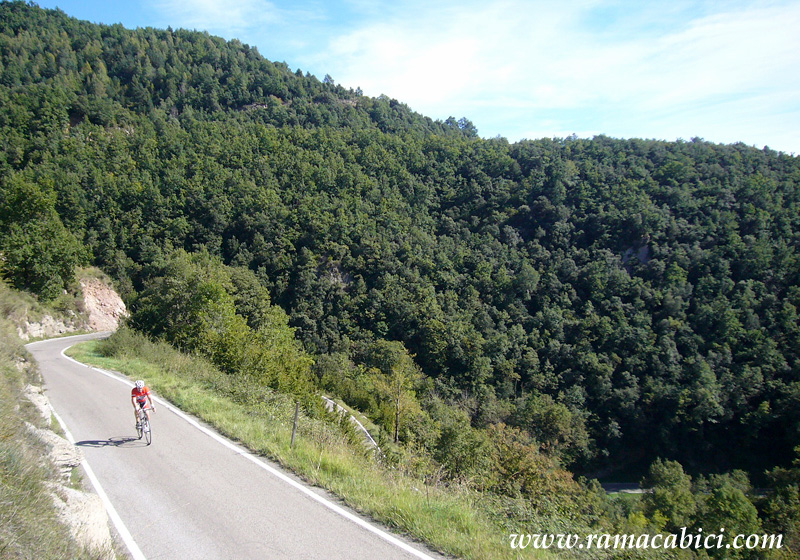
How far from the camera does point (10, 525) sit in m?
3.25

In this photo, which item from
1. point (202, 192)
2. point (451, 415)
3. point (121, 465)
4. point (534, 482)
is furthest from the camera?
point (202, 192)

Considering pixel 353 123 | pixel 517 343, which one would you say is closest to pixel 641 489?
pixel 517 343

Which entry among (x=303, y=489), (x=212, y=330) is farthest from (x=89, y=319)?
(x=303, y=489)

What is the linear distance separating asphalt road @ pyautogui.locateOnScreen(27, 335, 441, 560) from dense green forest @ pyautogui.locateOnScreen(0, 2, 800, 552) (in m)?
14.2

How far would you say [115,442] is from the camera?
26.9 feet

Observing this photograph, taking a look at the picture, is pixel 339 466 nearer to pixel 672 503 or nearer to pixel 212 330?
pixel 212 330

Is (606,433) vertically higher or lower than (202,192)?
lower

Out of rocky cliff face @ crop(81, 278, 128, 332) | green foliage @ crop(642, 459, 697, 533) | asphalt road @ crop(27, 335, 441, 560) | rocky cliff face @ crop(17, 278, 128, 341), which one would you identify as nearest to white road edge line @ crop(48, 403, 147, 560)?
asphalt road @ crop(27, 335, 441, 560)

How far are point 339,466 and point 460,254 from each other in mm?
63905

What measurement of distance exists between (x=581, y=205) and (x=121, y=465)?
77.0m

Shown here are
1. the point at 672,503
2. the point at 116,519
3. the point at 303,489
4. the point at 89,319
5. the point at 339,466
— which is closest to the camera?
the point at 116,519

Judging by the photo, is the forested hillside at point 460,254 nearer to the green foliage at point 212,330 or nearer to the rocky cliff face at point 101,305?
the green foliage at point 212,330

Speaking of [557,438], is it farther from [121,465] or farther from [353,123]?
[353,123]

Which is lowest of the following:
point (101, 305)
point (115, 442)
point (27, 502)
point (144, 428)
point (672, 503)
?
point (672, 503)
